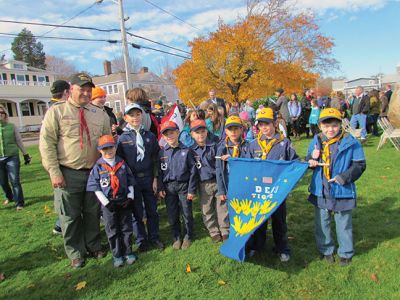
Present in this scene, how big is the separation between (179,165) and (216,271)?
147cm

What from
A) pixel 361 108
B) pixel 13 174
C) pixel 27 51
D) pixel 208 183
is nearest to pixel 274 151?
pixel 208 183

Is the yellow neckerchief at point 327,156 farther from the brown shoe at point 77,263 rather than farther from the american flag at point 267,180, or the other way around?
the brown shoe at point 77,263

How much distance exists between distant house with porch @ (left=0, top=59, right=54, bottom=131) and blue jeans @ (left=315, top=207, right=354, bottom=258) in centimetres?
3858

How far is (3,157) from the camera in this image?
6.75 m

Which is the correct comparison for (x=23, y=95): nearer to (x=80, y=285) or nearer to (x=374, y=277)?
(x=80, y=285)

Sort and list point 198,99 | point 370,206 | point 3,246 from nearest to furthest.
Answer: point 3,246 → point 370,206 → point 198,99

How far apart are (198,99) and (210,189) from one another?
1728cm

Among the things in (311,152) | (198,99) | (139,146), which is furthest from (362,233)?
(198,99)

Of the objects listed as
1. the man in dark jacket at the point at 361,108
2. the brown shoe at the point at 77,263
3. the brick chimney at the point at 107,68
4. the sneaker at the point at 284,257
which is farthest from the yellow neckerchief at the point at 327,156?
the brick chimney at the point at 107,68

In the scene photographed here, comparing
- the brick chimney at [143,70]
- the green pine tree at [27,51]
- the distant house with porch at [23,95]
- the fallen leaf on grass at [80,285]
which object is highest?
the green pine tree at [27,51]

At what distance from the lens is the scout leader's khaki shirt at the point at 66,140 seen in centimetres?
379

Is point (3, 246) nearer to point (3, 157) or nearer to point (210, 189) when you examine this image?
point (3, 157)

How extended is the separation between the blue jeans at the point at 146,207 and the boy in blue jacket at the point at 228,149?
1.00m

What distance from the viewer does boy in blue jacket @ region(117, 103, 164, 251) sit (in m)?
4.34
